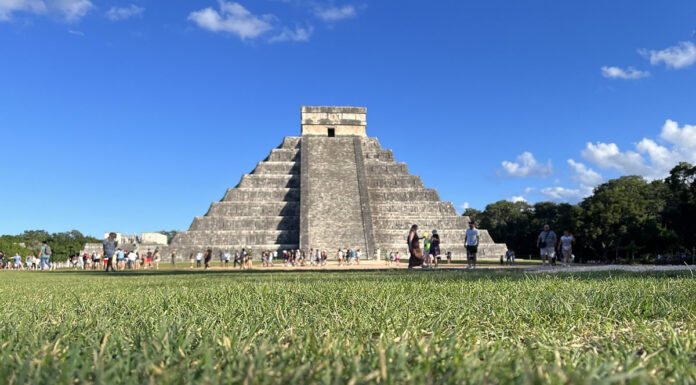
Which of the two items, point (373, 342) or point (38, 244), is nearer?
point (373, 342)

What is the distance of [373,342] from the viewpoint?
1.94 meters

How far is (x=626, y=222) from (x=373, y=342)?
5369 centimetres

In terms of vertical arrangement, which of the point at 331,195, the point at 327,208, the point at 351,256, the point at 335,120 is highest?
the point at 335,120

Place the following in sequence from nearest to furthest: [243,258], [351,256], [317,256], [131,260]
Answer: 1. [243,258]
2. [131,260]
3. [351,256]
4. [317,256]

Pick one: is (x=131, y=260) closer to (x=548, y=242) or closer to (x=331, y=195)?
(x=331, y=195)

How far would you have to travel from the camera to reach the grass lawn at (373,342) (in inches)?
53.5

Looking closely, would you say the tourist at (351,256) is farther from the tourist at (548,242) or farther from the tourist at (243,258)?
the tourist at (548,242)

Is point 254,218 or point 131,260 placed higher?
point 254,218

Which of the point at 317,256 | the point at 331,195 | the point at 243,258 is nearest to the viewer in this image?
the point at 243,258

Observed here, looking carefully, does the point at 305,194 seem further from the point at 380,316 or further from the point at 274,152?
the point at 380,316

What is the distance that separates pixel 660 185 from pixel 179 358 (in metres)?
67.1

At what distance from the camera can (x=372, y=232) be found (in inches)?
1473

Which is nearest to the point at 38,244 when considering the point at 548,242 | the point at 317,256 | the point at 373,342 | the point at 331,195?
the point at 331,195

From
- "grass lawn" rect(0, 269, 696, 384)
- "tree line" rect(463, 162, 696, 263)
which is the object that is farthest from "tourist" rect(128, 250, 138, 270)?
"tree line" rect(463, 162, 696, 263)
